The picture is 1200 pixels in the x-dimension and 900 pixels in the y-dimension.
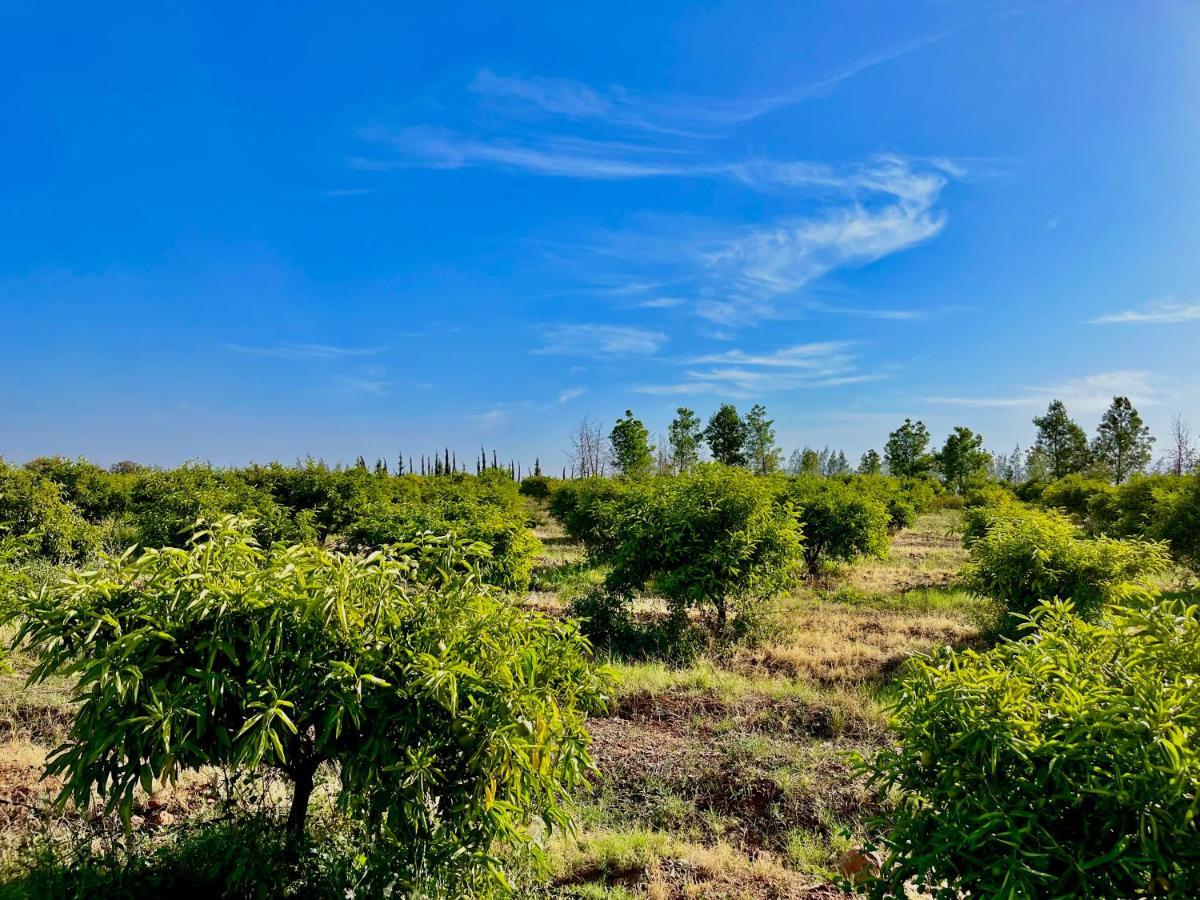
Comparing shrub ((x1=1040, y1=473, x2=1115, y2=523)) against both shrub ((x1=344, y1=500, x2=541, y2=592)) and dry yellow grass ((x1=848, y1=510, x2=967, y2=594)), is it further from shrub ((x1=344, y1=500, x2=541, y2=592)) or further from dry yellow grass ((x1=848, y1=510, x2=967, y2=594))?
shrub ((x1=344, y1=500, x2=541, y2=592))

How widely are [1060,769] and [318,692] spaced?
8.81 ft

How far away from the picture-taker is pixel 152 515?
11992 millimetres

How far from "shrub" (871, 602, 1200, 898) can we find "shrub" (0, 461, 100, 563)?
13.5m

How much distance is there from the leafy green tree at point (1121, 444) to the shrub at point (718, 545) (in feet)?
152

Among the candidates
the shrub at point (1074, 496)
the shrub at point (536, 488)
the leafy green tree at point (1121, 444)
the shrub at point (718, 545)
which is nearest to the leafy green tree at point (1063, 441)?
the leafy green tree at point (1121, 444)

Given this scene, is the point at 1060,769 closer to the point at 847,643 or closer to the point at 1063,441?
the point at 847,643

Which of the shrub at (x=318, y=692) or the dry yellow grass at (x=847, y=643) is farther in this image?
the dry yellow grass at (x=847, y=643)

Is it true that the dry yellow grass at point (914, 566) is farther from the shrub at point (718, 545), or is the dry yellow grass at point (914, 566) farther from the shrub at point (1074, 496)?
the shrub at point (718, 545)

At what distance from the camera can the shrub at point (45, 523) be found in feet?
36.3

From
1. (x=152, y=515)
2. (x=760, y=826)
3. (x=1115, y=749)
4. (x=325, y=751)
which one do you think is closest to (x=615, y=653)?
(x=760, y=826)

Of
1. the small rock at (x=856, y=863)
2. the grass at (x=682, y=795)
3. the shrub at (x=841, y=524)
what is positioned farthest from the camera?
the shrub at (x=841, y=524)

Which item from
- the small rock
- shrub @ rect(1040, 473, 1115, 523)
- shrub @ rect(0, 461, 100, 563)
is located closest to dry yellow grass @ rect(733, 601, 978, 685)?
the small rock

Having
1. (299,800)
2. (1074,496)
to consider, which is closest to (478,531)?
(299,800)

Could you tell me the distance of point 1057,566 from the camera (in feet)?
26.0
